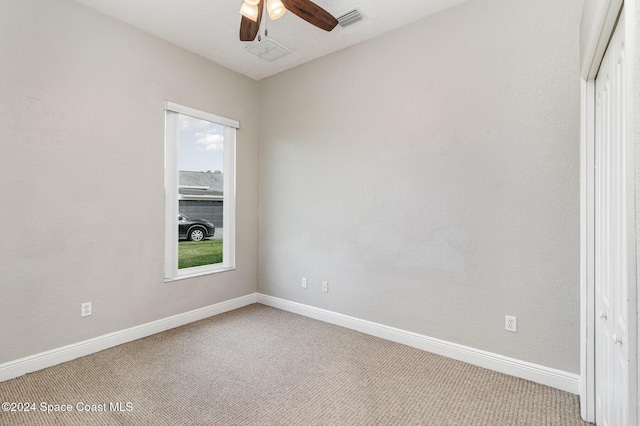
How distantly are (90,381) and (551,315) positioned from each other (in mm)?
3227

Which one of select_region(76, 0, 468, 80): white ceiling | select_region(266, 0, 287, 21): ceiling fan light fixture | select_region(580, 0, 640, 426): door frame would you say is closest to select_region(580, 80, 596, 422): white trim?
select_region(580, 0, 640, 426): door frame

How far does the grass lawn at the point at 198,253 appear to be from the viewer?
342 cm

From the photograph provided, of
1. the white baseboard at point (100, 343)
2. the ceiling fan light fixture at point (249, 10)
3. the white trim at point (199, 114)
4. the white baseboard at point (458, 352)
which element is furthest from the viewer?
the white trim at point (199, 114)

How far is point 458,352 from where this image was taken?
99.8 inches

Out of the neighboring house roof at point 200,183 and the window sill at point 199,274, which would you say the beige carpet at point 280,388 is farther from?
the neighboring house roof at point 200,183

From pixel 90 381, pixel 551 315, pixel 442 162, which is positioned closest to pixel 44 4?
pixel 90 381

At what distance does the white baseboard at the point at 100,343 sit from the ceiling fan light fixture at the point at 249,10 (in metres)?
2.76

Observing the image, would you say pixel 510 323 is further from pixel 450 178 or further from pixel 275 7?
pixel 275 7

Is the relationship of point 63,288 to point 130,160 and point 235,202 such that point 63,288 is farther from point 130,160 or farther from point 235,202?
point 235,202

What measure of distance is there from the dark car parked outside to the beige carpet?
1.07 meters

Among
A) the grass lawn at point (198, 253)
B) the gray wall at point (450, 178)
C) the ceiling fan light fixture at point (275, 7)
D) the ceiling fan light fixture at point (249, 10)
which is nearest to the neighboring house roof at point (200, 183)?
the grass lawn at point (198, 253)

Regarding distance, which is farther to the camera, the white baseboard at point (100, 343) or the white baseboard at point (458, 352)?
the white baseboard at point (100, 343)

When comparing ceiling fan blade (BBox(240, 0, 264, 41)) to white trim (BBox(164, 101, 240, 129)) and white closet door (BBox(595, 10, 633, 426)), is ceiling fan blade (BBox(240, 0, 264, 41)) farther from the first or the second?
white closet door (BBox(595, 10, 633, 426))

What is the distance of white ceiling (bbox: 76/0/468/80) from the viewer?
254 centimetres
